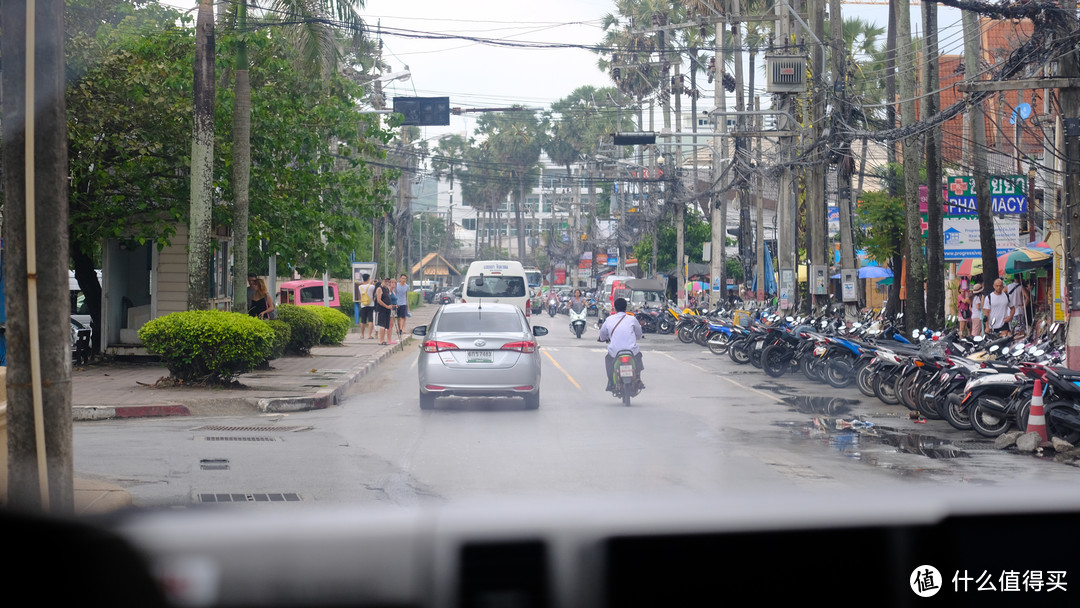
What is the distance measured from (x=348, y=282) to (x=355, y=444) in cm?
4114

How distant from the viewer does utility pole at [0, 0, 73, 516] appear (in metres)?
6.35

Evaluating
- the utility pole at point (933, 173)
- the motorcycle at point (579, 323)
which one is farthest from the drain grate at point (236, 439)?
the motorcycle at point (579, 323)

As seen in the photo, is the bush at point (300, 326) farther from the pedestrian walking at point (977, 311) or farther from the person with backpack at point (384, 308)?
the pedestrian walking at point (977, 311)

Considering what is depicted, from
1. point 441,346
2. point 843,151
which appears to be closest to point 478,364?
point 441,346

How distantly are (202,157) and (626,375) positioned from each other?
7.74m

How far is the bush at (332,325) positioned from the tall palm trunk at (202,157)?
31.9 ft

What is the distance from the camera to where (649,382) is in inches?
789

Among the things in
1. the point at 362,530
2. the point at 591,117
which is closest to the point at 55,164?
the point at 362,530

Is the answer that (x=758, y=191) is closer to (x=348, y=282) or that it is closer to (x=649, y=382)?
(x=649, y=382)

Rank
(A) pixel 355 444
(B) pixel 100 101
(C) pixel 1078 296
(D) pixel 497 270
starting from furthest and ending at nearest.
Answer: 1. (D) pixel 497 270
2. (B) pixel 100 101
3. (C) pixel 1078 296
4. (A) pixel 355 444

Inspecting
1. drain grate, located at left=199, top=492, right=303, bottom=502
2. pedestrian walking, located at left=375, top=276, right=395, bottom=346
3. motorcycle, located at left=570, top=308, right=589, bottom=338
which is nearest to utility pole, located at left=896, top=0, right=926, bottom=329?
pedestrian walking, located at left=375, top=276, right=395, bottom=346

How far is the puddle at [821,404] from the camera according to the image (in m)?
15.5

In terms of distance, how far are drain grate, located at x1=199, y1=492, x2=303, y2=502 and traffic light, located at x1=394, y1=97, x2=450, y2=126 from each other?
2472cm

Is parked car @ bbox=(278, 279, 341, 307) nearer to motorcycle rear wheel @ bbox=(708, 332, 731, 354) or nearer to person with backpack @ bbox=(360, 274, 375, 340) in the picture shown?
person with backpack @ bbox=(360, 274, 375, 340)
